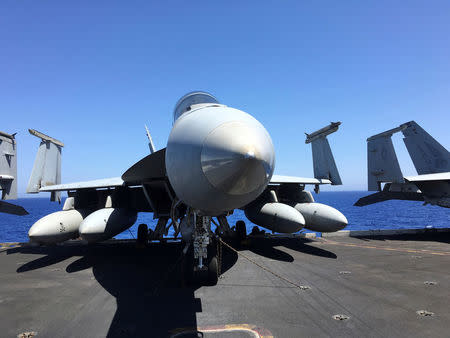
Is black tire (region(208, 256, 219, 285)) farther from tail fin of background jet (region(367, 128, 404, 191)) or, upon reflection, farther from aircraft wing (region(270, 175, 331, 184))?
tail fin of background jet (region(367, 128, 404, 191))

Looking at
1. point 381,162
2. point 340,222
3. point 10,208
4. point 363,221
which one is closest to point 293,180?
point 340,222

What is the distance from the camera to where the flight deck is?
13.8 feet

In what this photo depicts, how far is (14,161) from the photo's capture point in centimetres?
1103

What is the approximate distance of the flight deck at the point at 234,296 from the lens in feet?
13.8

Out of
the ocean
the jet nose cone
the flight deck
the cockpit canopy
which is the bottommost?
the ocean

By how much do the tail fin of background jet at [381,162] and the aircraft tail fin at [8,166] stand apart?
57.1 ft

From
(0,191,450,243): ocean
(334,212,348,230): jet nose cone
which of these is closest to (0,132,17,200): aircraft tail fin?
(0,191,450,243): ocean

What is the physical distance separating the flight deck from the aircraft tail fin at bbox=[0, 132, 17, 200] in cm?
253

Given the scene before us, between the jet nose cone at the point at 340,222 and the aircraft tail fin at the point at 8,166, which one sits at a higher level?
the aircraft tail fin at the point at 8,166

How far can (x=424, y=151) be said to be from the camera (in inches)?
650

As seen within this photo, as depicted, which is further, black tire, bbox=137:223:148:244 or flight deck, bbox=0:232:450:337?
black tire, bbox=137:223:148:244

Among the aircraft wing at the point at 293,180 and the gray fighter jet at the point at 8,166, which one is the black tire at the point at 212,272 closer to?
the aircraft wing at the point at 293,180

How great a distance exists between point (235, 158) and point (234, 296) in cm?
382

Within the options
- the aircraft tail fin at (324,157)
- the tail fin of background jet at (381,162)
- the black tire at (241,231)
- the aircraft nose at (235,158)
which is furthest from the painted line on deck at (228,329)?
the tail fin of background jet at (381,162)
